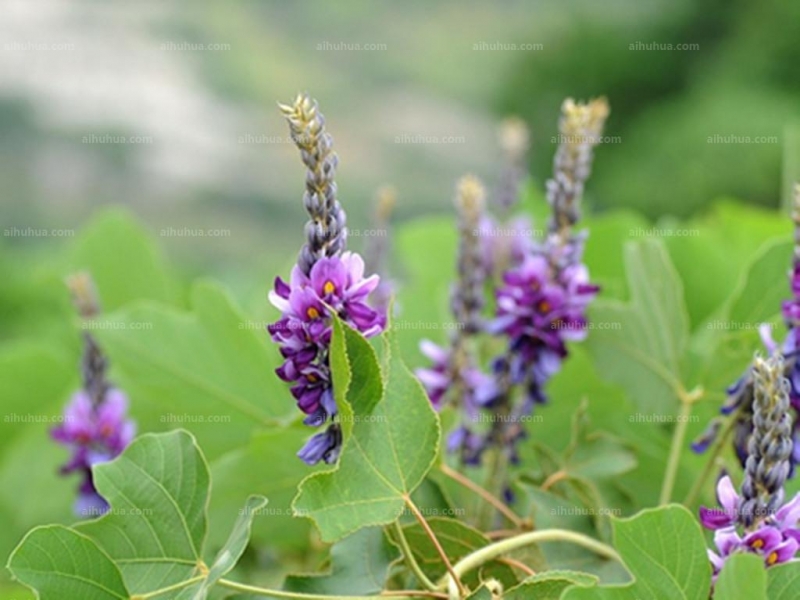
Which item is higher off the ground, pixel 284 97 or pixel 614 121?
pixel 284 97

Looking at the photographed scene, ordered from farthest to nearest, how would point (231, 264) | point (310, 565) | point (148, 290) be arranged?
point (231, 264) → point (148, 290) → point (310, 565)

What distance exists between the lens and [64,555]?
0.78m

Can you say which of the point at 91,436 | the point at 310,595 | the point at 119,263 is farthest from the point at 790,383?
the point at 119,263

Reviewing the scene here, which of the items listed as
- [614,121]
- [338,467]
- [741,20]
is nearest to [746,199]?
[614,121]

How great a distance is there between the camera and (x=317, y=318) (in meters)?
0.80

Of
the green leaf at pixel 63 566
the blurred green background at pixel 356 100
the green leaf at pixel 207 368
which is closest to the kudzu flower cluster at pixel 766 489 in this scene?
the green leaf at pixel 63 566

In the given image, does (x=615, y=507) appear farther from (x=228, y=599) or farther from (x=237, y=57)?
(x=237, y=57)

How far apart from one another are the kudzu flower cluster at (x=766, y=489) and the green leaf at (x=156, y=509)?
36cm

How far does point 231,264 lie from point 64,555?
8795 millimetres

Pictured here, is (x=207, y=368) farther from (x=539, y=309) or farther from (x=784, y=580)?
(x=784, y=580)

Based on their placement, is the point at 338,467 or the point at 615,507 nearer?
the point at 338,467

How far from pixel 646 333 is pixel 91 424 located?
62 centimetres

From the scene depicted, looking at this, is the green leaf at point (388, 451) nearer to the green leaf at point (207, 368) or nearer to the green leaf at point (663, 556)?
the green leaf at point (663, 556)

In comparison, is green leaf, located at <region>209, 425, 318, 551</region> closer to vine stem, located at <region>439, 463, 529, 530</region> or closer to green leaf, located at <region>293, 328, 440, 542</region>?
vine stem, located at <region>439, 463, 529, 530</region>
